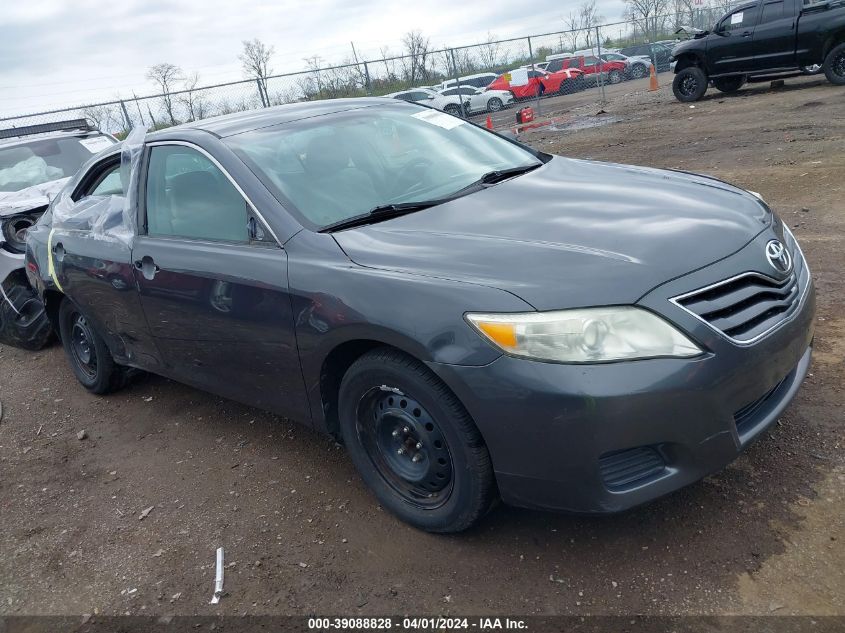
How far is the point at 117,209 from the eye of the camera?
409cm

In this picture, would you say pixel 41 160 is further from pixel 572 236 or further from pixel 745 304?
pixel 745 304

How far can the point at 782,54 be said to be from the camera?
1422cm

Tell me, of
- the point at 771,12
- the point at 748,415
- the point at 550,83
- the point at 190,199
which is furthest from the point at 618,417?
the point at 550,83

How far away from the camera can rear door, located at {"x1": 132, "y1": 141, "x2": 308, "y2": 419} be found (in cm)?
310

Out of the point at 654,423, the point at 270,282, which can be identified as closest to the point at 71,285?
the point at 270,282

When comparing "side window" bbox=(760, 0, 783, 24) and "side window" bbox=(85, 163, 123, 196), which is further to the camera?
"side window" bbox=(760, 0, 783, 24)

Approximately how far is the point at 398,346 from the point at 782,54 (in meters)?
14.7

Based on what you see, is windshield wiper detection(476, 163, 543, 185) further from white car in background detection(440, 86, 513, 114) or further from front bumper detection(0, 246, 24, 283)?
white car in background detection(440, 86, 513, 114)

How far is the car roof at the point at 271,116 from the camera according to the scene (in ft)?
11.9

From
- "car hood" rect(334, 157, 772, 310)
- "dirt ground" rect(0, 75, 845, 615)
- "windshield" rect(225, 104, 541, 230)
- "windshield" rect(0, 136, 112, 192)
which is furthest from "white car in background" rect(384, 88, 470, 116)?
"car hood" rect(334, 157, 772, 310)

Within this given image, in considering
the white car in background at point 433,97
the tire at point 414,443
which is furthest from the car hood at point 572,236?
the white car in background at point 433,97

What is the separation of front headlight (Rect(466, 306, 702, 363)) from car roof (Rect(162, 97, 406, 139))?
2.01 metres

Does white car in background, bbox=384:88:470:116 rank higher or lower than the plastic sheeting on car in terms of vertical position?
lower

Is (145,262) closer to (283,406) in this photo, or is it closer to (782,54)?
(283,406)
